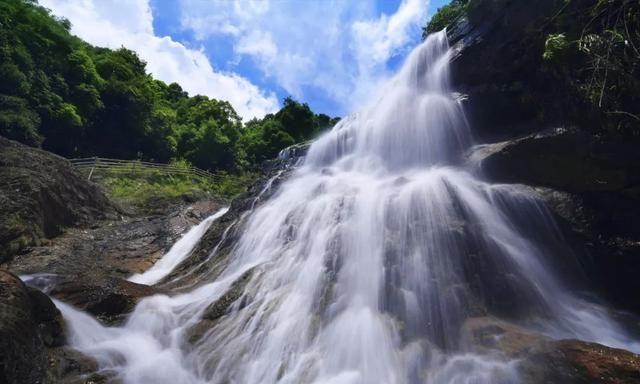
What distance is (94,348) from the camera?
6109 mm

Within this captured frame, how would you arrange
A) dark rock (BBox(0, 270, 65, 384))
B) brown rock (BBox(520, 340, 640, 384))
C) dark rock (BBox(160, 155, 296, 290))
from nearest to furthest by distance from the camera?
dark rock (BBox(0, 270, 65, 384))
brown rock (BBox(520, 340, 640, 384))
dark rock (BBox(160, 155, 296, 290))

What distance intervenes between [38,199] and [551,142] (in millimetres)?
14552

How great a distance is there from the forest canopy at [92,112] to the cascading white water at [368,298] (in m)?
17.2

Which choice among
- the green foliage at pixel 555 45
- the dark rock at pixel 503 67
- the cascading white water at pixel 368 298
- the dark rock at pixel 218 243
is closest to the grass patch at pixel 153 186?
the dark rock at pixel 218 243

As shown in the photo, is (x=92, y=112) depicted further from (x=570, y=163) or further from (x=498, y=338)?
(x=498, y=338)

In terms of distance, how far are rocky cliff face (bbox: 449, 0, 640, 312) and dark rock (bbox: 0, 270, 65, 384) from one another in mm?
10352

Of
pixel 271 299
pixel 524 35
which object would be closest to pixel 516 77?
pixel 524 35

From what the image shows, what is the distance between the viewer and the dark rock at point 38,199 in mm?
10344

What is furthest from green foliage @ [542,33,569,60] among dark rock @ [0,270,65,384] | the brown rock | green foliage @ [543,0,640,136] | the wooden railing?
the wooden railing

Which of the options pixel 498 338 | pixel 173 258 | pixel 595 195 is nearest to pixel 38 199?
pixel 173 258

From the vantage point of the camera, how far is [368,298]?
7477 millimetres

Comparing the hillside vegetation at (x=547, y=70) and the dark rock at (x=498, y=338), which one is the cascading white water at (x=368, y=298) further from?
the hillside vegetation at (x=547, y=70)

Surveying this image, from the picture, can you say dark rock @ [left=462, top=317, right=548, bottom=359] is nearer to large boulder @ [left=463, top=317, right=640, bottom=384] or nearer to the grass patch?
large boulder @ [left=463, top=317, right=640, bottom=384]

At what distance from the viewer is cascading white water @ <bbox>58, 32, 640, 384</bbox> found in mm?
6039
